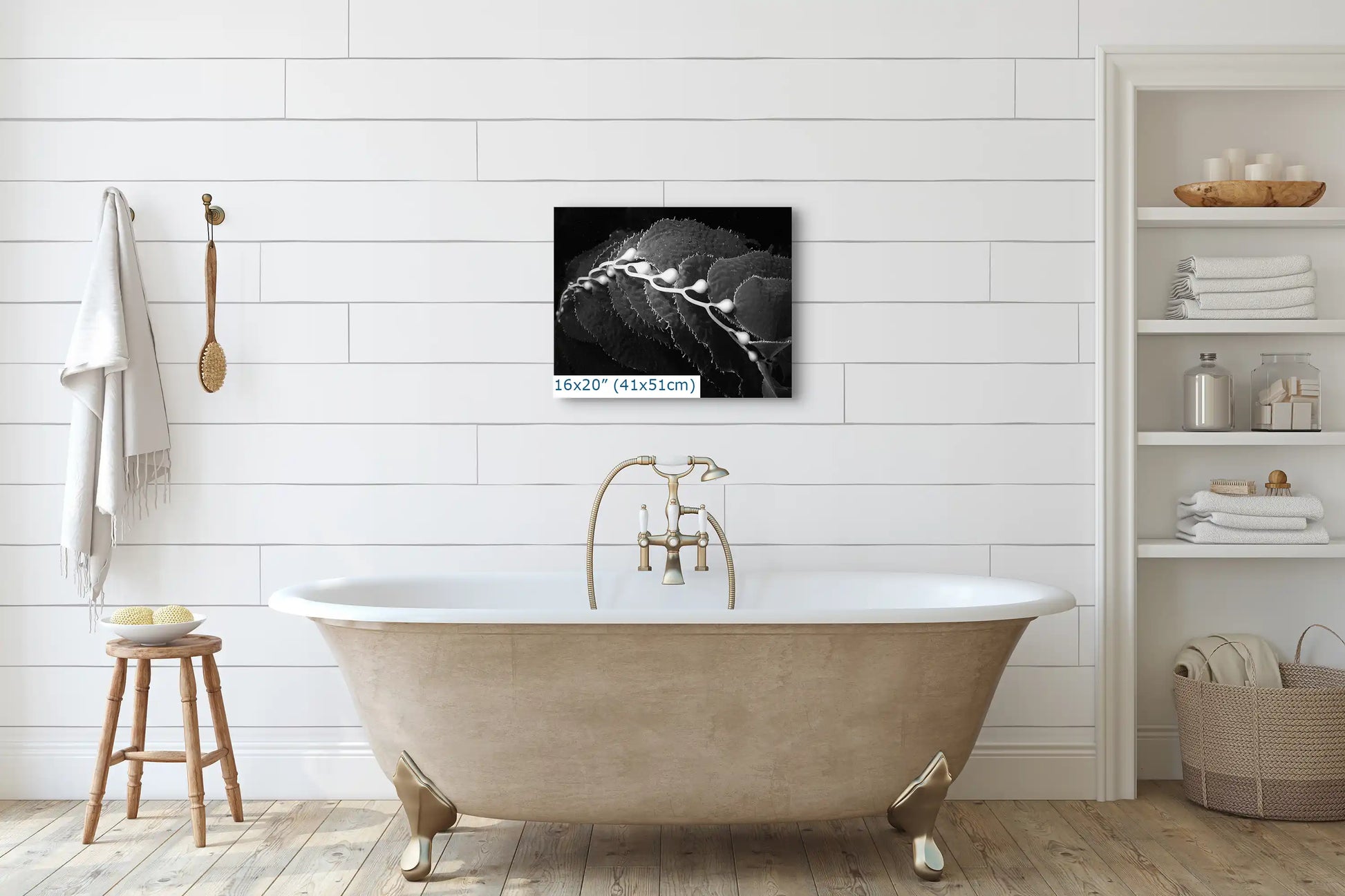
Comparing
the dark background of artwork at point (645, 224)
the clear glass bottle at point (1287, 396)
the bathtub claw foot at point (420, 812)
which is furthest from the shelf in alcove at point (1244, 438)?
the bathtub claw foot at point (420, 812)

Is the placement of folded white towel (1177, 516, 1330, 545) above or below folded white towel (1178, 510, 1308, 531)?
below

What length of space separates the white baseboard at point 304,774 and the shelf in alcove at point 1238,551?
0.56 metres

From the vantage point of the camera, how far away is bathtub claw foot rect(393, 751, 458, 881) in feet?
7.73

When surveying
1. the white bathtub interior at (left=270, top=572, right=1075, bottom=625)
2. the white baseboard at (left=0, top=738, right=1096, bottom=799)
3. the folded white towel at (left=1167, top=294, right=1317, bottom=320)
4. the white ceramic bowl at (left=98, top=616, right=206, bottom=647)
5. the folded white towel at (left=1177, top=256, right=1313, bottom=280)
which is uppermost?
the folded white towel at (left=1177, top=256, right=1313, bottom=280)

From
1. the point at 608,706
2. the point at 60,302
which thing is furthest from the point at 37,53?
the point at 608,706

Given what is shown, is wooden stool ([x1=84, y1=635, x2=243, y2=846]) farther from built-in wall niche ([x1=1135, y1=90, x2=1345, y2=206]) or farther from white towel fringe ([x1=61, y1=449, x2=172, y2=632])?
built-in wall niche ([x1=1135, y1=90, x2=1345, y2=206])

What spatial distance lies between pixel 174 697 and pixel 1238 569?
2.95m

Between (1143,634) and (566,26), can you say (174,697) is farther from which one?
(1143,634)

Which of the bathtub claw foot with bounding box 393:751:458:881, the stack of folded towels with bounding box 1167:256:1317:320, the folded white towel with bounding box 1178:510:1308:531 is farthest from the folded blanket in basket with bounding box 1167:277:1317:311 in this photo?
the bathtub claw foot with bounding box 393:751:458:881

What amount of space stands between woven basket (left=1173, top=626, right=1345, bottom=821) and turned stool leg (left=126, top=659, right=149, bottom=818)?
2.62 m

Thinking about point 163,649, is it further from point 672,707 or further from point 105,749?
point 672,707

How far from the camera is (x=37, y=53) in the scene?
296 cm

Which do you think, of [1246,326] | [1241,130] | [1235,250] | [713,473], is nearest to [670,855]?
[713,473]

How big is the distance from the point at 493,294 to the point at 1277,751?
90.3 inches
